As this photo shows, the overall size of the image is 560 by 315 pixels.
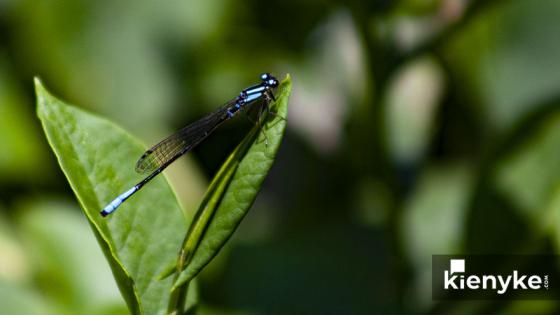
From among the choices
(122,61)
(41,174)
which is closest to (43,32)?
(122,61)

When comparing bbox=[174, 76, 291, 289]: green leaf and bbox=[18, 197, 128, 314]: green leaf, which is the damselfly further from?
bbox=[174, 76, 291, 289]: green leaf

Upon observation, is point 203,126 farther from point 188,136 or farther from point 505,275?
point 505,275

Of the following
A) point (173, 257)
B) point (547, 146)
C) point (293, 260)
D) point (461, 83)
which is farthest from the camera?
point (461, 83)

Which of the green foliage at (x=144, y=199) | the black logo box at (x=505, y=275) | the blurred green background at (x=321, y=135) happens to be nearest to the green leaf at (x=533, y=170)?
the blurred green background at (x=321, y=135)

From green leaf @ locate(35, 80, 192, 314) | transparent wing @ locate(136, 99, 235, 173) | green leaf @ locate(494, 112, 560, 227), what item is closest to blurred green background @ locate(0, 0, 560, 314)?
green leaf @ locate(494, 112, 560, 227)

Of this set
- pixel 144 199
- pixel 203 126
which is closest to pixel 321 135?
pixel 203 126

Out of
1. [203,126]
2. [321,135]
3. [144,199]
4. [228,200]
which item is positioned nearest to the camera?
[228,200]

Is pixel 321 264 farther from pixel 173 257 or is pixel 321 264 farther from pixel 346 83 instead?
pixel 173 257
